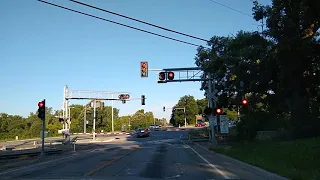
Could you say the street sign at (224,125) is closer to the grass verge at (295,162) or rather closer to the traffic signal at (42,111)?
the grass verge at (295,162)

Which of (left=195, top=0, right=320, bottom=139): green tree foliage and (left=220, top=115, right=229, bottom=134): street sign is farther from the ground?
(left=195, top=0, right=320, bottom=139): green tree foliage

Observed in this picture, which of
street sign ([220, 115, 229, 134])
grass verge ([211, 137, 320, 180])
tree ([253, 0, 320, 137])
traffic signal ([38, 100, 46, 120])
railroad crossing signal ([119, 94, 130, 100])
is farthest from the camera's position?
railroad crossing signal ([119, 94, 130, 100])

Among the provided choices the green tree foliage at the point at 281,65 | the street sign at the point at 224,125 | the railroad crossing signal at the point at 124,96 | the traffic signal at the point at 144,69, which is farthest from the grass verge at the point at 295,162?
the railroad crossing signal at the point at 124,96

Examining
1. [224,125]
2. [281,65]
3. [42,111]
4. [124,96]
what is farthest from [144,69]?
[124,96]

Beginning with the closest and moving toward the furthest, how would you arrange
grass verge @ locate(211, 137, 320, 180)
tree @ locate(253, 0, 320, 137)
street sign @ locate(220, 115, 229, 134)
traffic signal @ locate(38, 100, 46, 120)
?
grass verge @ locate(211, 137, 320, 180), tree @ locate(253, 0, 320, 137), traffic signal @ locate(38, 100, 46, 120), street sign @ locate(220, 115, 229, 134)

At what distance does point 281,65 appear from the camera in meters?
26.8

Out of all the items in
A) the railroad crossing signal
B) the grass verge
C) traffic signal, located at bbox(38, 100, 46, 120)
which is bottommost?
the grass verge

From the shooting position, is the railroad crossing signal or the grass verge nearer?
the grass verge

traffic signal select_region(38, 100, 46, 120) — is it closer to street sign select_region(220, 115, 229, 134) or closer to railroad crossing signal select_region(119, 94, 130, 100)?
street sign select_region(220, 115, 229, 134)

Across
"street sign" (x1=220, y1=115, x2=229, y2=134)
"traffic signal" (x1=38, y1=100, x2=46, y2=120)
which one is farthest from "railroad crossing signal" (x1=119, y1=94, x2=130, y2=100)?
"traffic signal" (x1=38, y1=100, x2=46, y2=120)

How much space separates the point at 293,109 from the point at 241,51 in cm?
667

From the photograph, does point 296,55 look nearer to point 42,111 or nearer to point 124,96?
point 42,111

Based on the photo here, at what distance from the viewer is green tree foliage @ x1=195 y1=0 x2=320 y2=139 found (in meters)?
23.2

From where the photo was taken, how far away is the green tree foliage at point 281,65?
23156mm
